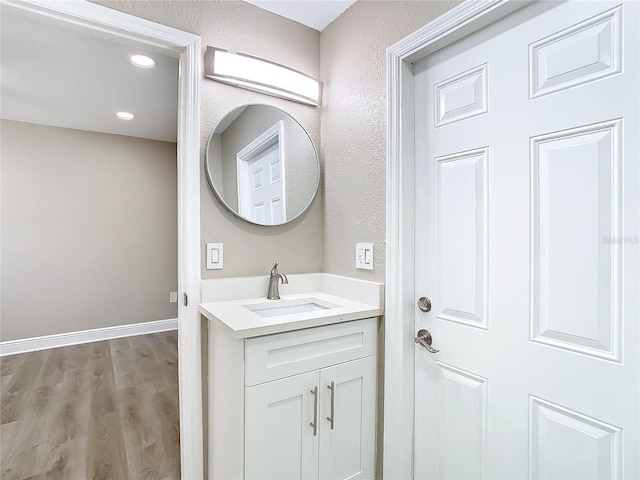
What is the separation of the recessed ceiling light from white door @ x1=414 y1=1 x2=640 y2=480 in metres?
1.88

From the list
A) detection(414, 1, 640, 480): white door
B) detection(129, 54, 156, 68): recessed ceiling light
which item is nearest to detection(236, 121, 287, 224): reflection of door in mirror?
detection(414, 1, 640, 480): white door

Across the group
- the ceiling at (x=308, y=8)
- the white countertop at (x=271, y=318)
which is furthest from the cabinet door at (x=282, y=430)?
the ceiling at (x=308, y=8)

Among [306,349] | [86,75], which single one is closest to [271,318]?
[306,349]

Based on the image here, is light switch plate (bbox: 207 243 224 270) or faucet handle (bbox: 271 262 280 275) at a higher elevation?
light switch plate (bbox: 207 243 224 270)

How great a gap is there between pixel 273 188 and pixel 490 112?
3.33 feet

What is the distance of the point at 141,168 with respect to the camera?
406cm

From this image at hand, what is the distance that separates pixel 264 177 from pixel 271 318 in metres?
0.75

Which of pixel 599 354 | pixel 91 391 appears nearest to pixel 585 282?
pixel 599 354

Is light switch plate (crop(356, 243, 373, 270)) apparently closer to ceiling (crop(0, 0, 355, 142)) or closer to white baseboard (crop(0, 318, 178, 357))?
ceiling (crop(0, 0, 355, 142))

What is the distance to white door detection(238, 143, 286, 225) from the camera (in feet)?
5.41

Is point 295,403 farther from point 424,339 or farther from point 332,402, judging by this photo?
point 424,339

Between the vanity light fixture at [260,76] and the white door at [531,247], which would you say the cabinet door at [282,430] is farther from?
the vanity light fixture at [260,76]

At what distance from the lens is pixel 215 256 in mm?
1540

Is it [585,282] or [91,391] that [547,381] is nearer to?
[585,282]
